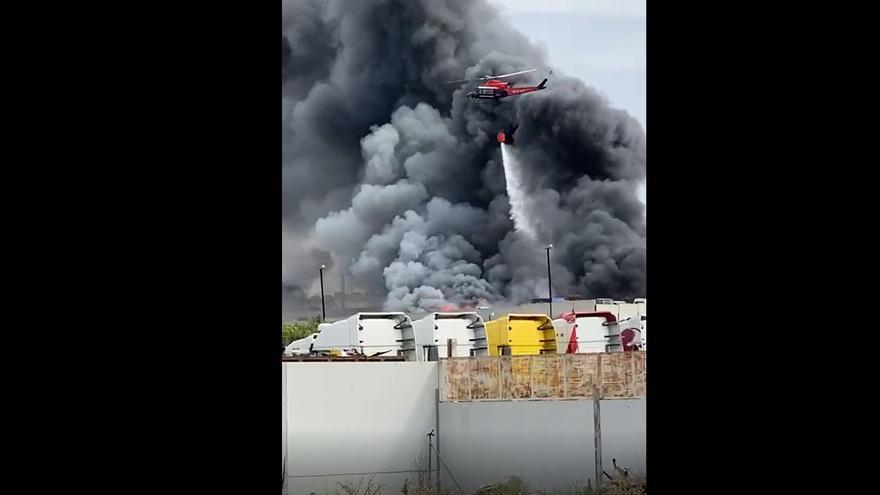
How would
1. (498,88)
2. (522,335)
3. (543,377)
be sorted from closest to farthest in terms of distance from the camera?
(543,377) → (522,335) → (498,88)

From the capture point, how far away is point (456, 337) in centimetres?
960

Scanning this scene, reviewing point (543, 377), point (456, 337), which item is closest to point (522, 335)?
point (456, 337)

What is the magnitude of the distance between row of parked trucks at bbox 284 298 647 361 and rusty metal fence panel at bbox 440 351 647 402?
0.88 m

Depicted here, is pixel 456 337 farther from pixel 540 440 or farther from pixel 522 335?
pixel 540 440

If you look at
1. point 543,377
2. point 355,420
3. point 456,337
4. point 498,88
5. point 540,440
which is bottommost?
point 540,440

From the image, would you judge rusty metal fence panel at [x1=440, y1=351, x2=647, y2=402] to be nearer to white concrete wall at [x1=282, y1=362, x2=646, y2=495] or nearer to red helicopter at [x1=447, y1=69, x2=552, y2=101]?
white concrete wall at [x1=282, y1=362, x2=646, y2=495]

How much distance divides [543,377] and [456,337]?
5.86ft

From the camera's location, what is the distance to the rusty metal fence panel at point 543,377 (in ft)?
25.2

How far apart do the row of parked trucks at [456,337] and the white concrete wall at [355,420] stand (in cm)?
95

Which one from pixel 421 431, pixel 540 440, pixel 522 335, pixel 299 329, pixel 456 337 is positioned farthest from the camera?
pixel 299 329

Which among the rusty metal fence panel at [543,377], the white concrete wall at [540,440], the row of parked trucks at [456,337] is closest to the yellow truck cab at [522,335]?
the row of parked trucks at [456,337]

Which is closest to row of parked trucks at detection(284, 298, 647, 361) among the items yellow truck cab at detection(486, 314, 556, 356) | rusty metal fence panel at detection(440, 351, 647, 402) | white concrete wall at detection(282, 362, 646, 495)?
yellow truck cab at detection(486, 314, 556, 356)
